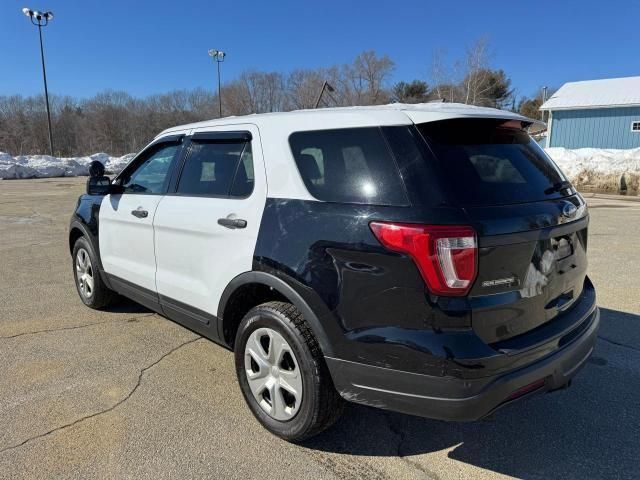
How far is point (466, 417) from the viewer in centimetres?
206

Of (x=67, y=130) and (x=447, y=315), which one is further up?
(x=67, y=130)

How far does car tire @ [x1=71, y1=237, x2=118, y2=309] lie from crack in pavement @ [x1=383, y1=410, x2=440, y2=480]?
123 inches

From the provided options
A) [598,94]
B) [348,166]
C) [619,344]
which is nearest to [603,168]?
[598,94]

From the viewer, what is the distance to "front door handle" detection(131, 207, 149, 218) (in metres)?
3.66

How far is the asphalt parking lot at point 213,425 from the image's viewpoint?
2.46m

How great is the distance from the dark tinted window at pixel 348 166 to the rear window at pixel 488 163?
0.23m

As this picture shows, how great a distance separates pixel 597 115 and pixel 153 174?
28.1m

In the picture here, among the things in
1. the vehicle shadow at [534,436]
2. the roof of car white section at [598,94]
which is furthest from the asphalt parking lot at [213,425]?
the roof of car white section at [598,94]

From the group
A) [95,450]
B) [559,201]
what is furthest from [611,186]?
[95,450]

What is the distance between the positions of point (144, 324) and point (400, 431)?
9.06 ft

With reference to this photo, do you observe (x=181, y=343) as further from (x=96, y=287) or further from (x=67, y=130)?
(x=67, y=130)

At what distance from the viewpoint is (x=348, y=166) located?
7.79 feet

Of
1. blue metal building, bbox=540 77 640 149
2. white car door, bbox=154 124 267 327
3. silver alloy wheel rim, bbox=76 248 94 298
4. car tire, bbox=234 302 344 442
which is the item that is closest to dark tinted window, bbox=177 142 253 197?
white car door, bbox=154 124 267 327

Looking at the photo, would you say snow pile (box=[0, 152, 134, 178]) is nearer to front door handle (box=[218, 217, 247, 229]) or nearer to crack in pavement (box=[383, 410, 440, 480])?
front door handle (box=[218, 217, 247, 229])
